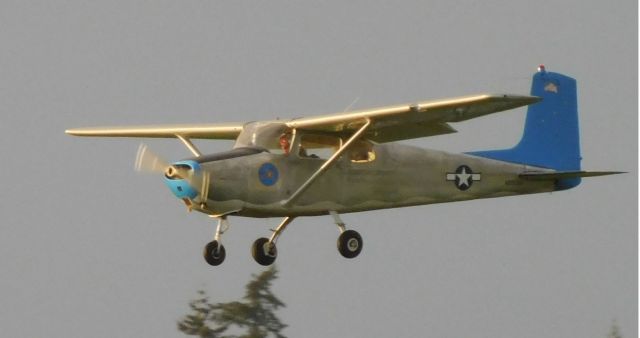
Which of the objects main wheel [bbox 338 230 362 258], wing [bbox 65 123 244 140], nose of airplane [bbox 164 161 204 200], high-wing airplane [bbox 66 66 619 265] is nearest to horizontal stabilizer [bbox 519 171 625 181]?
high-wing airplane [bbox 66 66 619 265]

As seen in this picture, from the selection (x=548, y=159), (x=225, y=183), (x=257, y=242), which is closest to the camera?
(x=225, y=183)

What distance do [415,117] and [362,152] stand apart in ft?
4.16

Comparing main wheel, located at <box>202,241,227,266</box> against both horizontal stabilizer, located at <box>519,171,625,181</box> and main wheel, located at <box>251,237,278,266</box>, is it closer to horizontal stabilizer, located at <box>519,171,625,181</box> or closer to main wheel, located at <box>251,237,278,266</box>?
main wheel, located at <box>251,237,278,266</box>

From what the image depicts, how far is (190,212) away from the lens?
2298 centimetres

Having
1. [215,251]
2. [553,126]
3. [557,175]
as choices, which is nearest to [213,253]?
[215,251]

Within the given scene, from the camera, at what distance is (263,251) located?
24422mm

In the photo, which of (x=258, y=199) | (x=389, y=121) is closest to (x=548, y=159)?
(x=389, y=121)

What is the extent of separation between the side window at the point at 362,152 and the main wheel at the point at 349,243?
1.12 m

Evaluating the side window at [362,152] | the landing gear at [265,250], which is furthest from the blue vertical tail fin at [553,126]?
the landing gear at [265,250]

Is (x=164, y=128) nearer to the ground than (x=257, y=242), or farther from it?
farther from it

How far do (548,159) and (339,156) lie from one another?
4751 mm

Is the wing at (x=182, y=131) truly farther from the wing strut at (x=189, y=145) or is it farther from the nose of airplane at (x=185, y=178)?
the nose of airplane at (x=185, y=178)

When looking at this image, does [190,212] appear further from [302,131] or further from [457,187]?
[457,187]

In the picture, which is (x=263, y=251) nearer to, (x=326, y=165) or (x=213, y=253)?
(x=213, y=253)
